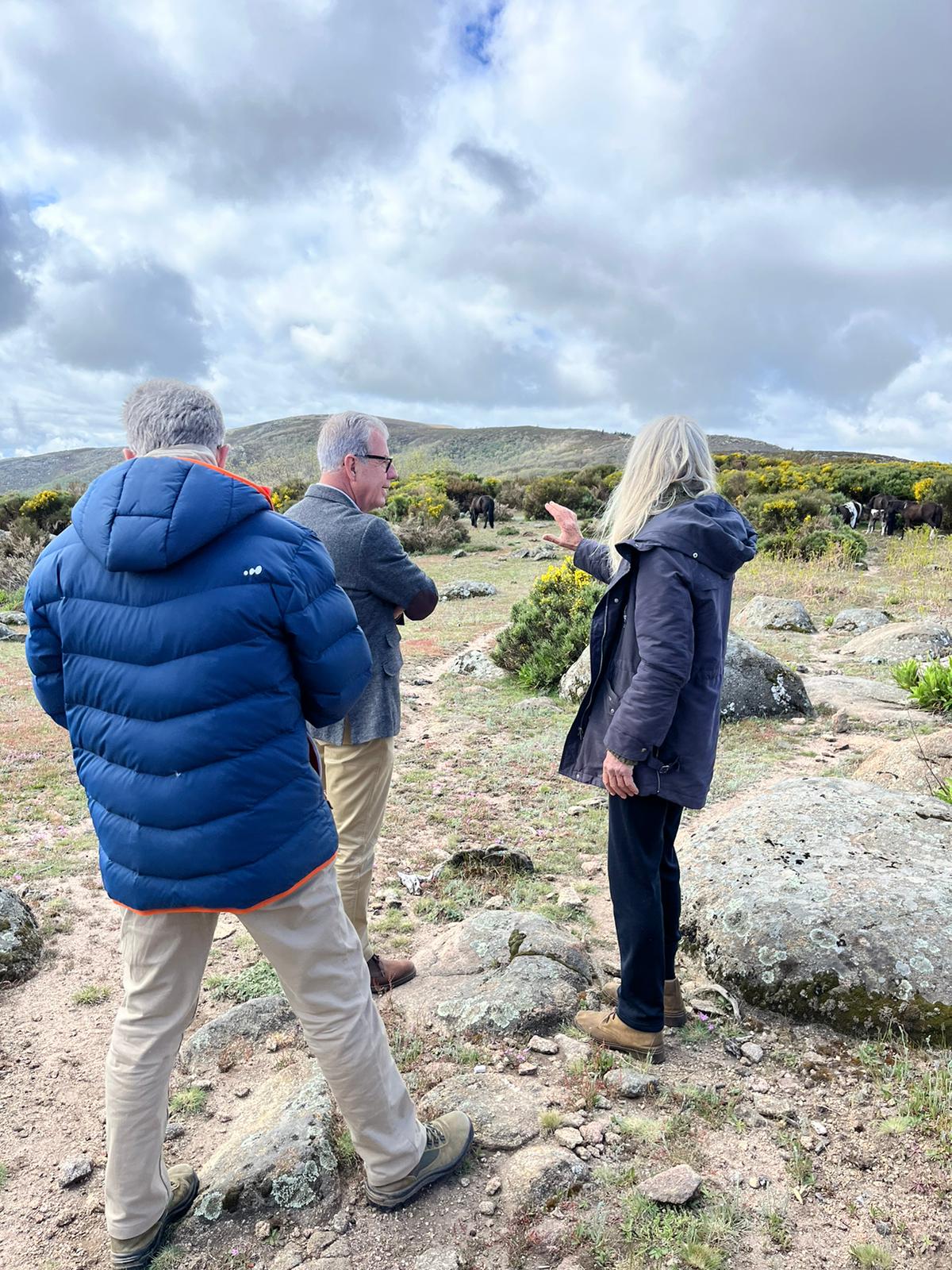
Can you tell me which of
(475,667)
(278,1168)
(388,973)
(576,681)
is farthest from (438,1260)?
(475,667)

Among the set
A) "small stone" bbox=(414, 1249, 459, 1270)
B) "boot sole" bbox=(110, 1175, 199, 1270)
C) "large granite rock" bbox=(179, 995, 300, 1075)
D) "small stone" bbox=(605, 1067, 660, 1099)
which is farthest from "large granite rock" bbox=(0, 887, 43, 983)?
"small stone" bbox=(605, 1067, 660, 1099)

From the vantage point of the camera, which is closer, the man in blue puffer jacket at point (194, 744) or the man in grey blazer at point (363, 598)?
the man in blue puffer jacket at point (194, 744)

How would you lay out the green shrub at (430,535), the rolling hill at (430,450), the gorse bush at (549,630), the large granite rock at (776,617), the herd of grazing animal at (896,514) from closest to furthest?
the gorse bush at (549,630), the large granite rock at (776,617), the herd of grazing animal at (896,514), the green shrub at (430,535), the rolling hill at (430,450)

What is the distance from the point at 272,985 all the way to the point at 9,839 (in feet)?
8.88

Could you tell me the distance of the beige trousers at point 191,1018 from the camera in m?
1.89

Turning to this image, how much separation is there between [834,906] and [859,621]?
26.4ft

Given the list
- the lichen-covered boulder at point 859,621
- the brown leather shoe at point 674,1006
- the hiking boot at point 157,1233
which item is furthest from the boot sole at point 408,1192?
the lichen-covered boulder at point 859,621

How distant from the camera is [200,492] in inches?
68.4

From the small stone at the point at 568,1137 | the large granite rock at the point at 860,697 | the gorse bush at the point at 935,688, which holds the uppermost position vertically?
the gorse bush at the point at 935,688

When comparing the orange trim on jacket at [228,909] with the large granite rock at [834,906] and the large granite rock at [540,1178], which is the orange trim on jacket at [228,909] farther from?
the large granite rock at [834,906]

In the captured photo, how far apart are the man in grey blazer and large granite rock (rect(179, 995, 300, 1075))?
0.57m

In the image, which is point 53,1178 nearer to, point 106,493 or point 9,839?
point 106,493

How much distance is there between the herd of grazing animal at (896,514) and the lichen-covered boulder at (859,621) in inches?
379

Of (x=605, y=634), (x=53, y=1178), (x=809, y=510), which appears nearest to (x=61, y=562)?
(x=605, y=634)
